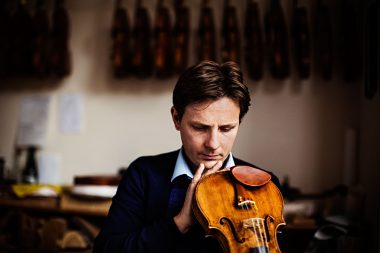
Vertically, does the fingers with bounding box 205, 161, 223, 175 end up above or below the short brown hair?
below

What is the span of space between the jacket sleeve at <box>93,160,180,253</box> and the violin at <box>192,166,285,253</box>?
130 millimetres

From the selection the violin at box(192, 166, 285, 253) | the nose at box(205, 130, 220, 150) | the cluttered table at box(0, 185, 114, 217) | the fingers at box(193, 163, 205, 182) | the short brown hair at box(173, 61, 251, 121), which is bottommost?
the cluttered table at box(0, 185, 114, 217)

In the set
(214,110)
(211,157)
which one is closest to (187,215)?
(211,157)

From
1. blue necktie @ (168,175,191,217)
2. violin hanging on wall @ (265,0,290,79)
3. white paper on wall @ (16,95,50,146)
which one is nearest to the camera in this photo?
blue necktie @ (168,175,191,217)

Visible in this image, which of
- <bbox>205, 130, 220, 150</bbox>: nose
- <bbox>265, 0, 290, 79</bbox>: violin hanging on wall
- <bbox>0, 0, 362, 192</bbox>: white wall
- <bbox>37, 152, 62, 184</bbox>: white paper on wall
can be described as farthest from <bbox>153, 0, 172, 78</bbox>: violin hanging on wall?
<bbox>205, 130, 220, 150</bbox>: nose

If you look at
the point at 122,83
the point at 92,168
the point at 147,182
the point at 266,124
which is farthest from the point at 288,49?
the point at 147,182

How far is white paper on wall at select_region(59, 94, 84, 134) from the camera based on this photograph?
3797 mm

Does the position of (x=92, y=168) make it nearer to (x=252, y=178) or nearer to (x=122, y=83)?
(x=122, y=83)

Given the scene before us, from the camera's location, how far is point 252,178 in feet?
4.39

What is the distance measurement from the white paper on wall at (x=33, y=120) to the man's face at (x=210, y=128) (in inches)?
105

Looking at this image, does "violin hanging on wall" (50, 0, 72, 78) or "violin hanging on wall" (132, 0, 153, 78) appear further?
"violin hanging on wall" (50, 0, 72, 78)

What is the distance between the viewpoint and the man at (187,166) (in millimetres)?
1359

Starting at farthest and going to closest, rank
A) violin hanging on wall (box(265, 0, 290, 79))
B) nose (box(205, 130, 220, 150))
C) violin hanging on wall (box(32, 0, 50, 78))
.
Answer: violin hanging on wall (box(32, 0, 50, 78)) < violin hanging on wall (box(265, 0, 290, 79)) < nose (box(205, 130, 220, 150))

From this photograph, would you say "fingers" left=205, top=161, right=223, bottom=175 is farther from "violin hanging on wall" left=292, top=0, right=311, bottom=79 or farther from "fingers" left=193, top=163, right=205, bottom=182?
"violin hanging on wall" left=292, top=0, right=311, bottom=79
